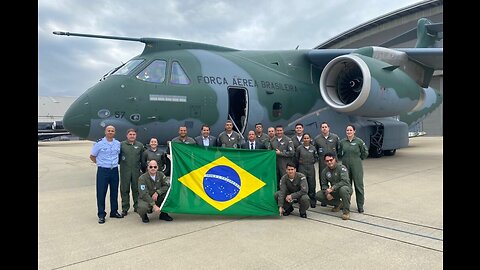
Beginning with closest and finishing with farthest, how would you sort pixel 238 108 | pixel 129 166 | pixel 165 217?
pixel 165 217
pixel 129 166
pixel 238 108

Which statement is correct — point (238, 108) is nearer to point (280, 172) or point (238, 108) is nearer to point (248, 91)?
point (248, 91)

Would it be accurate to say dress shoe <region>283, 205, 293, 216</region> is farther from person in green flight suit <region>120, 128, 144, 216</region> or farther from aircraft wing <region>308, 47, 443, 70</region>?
aircraft wing <region>308, 47, 443, 70</region>

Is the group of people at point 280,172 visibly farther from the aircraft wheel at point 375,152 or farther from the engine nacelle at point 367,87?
the aircraft wheel at point 375,152

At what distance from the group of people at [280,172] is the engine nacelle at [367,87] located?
3.42m

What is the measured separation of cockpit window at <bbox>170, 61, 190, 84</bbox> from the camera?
8242 millimetres

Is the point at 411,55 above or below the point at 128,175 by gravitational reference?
above

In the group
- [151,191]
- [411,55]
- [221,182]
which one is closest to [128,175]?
[151,191]

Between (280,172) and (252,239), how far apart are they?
229cm

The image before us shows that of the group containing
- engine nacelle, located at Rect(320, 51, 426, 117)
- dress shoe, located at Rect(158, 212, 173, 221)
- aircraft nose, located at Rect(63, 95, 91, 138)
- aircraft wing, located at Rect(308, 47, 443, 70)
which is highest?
aircraft wing, located at Rect(308, 47, 443, 70)

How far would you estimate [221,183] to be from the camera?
18.3 feet

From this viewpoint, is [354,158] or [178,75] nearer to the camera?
[354,158]

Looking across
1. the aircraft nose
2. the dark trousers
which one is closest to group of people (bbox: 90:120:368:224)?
the dark trousers

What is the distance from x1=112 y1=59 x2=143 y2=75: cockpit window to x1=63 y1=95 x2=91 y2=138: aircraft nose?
0.99 meters
